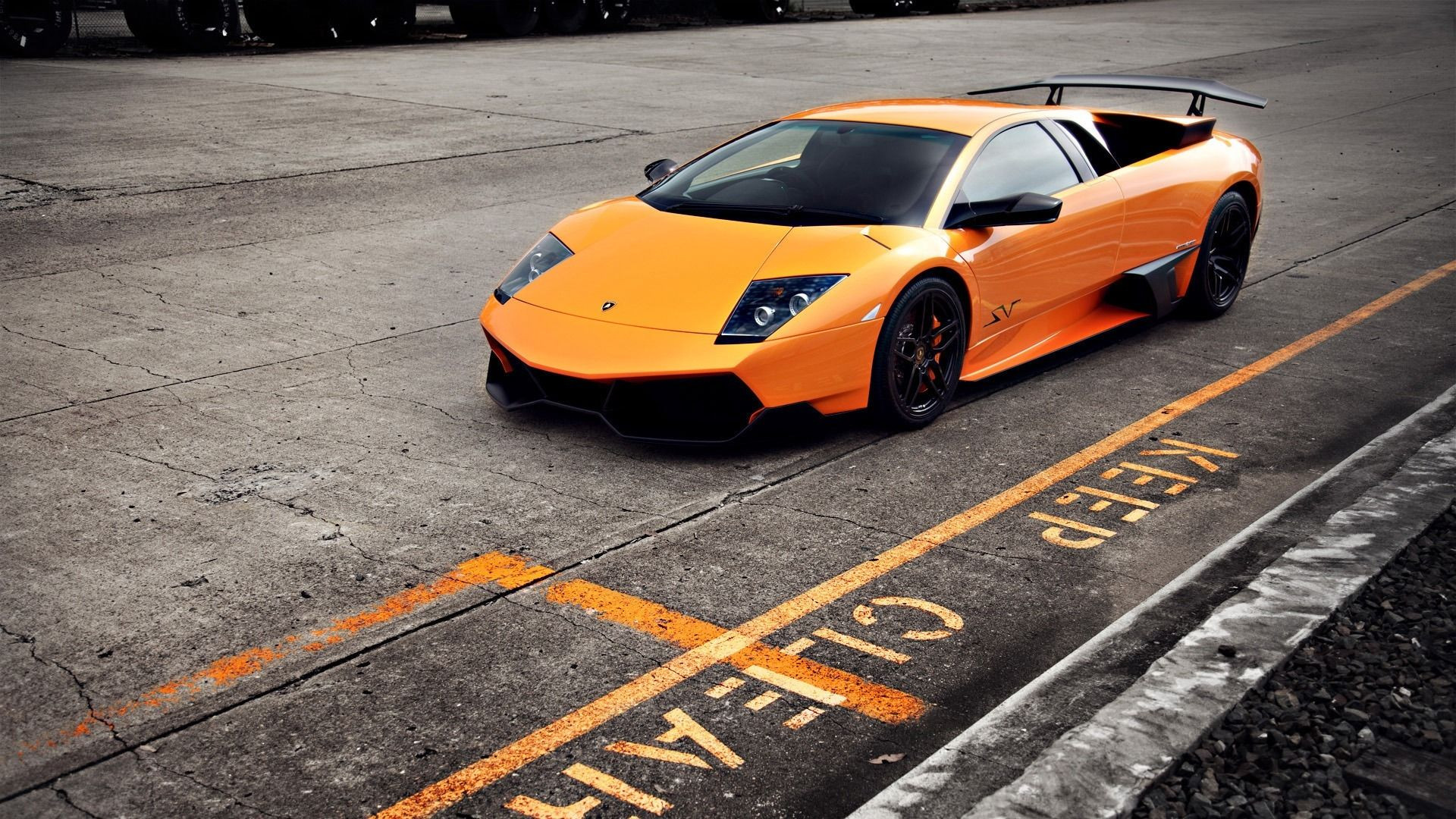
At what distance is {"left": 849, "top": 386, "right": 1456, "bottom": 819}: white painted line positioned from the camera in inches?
125

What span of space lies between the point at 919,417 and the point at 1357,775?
3043mm

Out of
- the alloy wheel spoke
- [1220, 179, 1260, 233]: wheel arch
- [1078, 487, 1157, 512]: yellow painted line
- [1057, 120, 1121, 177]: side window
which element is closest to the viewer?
[1078, 487, 1157, 512]: yellow painted line

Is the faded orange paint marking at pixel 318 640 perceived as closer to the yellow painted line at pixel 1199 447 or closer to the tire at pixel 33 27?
the yellow painted line at pixel 1199 447

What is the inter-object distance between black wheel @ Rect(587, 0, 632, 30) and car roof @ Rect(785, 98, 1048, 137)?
855 inches

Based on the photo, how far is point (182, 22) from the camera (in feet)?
70.0

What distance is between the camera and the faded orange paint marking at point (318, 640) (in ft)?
12.1

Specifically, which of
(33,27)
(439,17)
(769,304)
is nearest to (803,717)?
(769,304)

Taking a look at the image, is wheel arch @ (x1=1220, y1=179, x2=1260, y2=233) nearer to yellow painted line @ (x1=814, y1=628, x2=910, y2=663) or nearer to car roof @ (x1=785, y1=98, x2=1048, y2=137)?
car roof @ (x1=785, y1=98, x2=1048, y2=137)

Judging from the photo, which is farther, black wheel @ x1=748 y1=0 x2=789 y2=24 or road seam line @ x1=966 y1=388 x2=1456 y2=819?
black wheel @ x1=748 y1=0 x2=789 y2=24

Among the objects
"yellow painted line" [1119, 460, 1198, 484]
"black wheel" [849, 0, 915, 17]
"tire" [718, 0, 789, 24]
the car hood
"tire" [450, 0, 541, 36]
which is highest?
"black wheel" [849, 0, 915, 17]

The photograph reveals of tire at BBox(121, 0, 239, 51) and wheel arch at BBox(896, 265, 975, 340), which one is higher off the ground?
tire at BBox(121, 0, 239, 51)

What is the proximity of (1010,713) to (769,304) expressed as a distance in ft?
7.97

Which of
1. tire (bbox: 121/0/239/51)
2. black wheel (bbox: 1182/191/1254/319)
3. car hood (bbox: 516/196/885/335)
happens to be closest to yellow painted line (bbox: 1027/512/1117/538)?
car hood (bbox: 516/196/885/335)

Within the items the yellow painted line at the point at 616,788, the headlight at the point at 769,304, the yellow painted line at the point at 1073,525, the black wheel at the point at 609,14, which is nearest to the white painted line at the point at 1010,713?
the yellow painted line at the point at 1073,525
